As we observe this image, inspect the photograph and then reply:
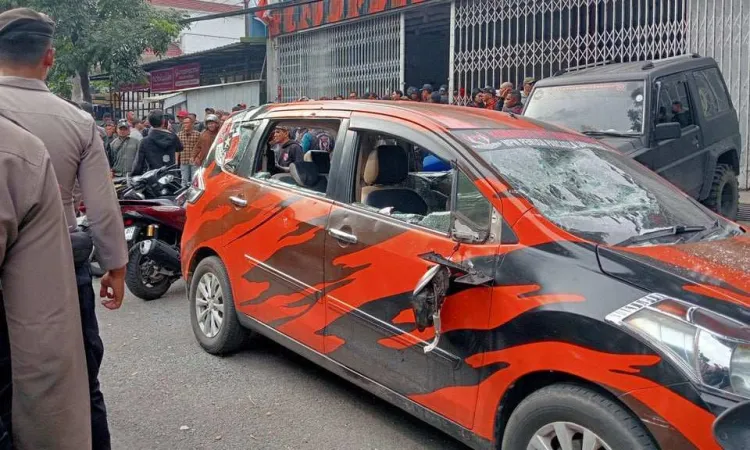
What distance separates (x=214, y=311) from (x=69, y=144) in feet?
7.42

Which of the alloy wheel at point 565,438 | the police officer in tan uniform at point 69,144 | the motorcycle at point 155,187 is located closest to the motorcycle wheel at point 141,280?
the motorcycle at point 155,187

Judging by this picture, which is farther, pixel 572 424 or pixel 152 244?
pixel 152 244

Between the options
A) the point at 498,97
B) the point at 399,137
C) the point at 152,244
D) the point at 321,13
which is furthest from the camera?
the point at 321,13

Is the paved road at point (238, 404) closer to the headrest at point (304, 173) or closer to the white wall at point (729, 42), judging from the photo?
the headrest at point (304, 173)

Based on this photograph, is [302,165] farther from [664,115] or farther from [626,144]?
[664,115]

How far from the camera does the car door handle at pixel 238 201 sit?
454 centimetres

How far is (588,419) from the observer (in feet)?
8.24

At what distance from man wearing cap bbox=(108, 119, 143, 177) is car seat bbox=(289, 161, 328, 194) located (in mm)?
7678

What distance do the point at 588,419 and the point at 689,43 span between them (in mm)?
9134

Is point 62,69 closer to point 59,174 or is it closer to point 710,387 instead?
point 59,174

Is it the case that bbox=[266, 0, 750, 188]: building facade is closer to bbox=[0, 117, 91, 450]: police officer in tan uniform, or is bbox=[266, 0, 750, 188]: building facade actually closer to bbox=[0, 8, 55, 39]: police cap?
bbox=[0, 8, 55, 39]: police cap

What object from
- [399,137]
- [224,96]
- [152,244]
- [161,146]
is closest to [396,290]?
[399,137]

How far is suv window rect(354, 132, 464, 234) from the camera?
3824 millimetres

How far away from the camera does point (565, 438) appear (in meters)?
2.62
